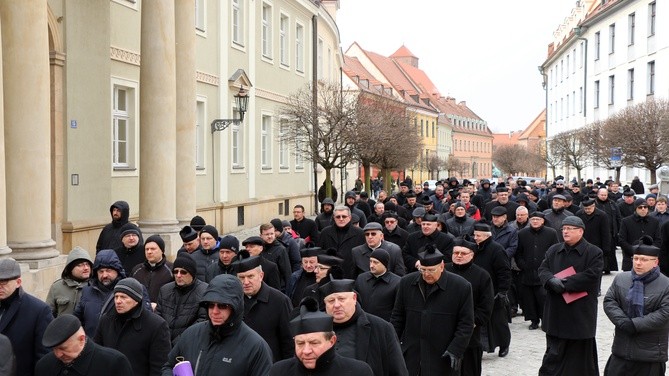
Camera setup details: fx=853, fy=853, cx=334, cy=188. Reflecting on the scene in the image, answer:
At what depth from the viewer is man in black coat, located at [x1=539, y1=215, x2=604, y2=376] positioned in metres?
9.17

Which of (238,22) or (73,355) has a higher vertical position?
(238,22)

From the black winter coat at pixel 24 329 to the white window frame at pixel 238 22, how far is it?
20219 millimetres

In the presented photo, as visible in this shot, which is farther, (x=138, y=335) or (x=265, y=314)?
(x=265, y=314)

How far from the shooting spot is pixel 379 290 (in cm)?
812

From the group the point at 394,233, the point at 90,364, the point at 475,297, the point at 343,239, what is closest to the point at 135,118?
the point at 394,233

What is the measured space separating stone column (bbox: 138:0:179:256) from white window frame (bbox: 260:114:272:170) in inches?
535

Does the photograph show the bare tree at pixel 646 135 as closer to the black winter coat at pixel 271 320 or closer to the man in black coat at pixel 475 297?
the man in black coat at pixel 475 297

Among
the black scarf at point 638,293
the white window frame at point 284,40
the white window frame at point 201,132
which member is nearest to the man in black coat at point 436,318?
the black scarf at point 638,293

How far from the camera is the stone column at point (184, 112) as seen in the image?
17844 millimetres

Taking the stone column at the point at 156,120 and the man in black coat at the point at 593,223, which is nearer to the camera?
the man in black coat at the point at 593,223

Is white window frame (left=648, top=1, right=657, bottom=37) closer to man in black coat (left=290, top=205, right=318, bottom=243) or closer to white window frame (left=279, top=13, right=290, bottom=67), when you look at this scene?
white window frame (left=279, top=13, right=290, bottom=67)

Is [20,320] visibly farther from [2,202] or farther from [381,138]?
[381,138]

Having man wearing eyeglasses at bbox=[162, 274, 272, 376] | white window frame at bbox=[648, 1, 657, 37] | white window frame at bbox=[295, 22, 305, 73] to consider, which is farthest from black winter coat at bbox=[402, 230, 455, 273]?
white window frame at bbox=[648, 1, 657, 37]

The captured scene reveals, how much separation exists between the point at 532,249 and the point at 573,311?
3.68m
